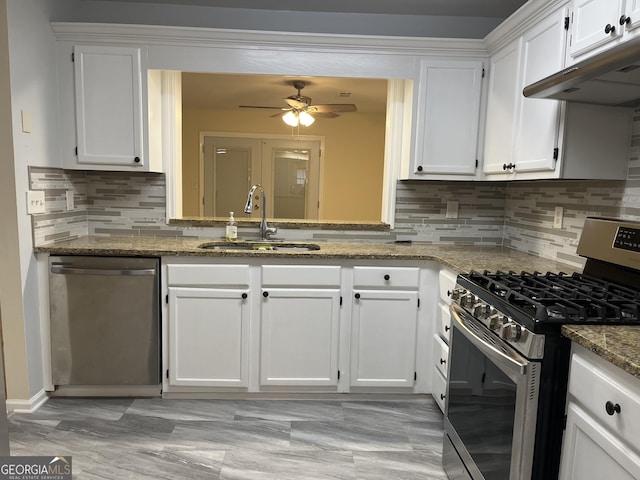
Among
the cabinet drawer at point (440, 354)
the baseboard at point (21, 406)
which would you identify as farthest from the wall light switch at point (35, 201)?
the cabinet drawer at point (440, 354)

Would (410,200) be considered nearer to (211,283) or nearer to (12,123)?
(211,283)

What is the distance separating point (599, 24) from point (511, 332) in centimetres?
124

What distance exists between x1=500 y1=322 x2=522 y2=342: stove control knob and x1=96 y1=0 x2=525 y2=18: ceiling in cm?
217

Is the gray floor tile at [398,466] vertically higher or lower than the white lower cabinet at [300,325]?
lower

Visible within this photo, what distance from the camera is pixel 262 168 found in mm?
6477

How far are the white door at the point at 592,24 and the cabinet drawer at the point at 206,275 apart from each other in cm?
187

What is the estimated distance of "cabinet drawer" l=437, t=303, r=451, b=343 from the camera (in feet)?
7.70

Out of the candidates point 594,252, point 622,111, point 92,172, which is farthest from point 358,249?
point 92,172

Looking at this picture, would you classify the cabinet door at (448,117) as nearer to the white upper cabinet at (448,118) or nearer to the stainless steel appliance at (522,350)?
the white upper cabinet at (448,118)

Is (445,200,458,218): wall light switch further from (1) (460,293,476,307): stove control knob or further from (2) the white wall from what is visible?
(2) the white wall

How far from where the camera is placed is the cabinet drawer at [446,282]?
7.54ft

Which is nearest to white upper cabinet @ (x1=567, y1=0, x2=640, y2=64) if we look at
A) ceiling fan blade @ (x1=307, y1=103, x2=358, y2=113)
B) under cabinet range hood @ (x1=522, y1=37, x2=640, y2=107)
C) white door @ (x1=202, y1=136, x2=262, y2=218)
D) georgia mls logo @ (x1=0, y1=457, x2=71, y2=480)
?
under cabinet range hood @ (x1=522, y1=37, x2=640, y2=107)

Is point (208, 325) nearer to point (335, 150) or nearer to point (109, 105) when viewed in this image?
point (109, 105)

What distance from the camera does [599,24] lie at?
1693mm
